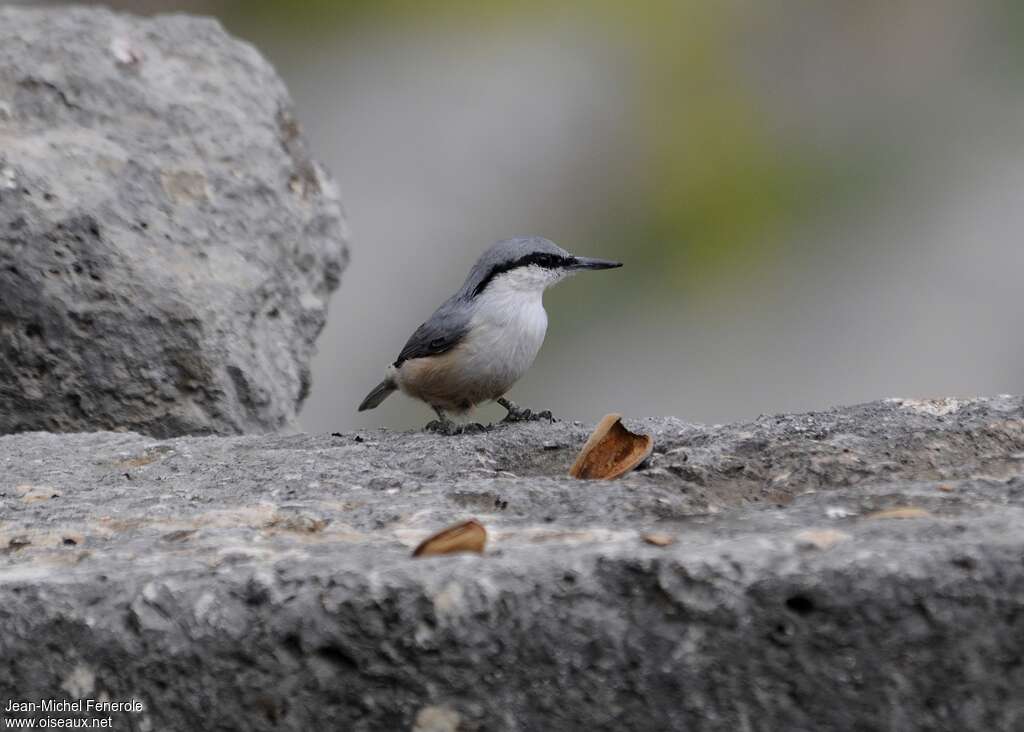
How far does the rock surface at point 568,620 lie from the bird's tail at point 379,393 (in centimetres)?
261

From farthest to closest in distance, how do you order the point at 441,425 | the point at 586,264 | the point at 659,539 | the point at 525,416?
the point at 586,264 < the point at 441,425 < the point at 525,416 < the point at 659,539

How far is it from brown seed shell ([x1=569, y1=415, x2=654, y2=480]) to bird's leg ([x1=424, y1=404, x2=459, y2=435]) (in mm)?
927

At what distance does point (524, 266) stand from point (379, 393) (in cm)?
82

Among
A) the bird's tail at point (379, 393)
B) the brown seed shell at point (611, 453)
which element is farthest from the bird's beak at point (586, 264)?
the brown seed shell at point (611, 453)

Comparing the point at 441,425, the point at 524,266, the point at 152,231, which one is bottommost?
the point at 441,425

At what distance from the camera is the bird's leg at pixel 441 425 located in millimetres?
4016

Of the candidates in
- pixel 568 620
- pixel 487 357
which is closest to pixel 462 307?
pixel 487 357

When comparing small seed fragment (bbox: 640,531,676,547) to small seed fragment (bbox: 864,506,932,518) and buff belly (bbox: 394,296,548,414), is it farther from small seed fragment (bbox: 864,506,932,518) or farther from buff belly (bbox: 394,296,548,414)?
buff belly (bbox: 394,296,548,414)

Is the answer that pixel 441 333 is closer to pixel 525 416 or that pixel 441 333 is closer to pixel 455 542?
pixel 525 416

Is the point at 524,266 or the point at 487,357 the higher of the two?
the point at 524,266

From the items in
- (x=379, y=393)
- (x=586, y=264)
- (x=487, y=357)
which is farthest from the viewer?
(x=379, y=393)

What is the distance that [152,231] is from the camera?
4148 mm

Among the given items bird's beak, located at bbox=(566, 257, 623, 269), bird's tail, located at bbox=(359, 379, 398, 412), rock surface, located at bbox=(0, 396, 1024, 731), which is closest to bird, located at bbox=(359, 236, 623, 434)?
bird's beak, located at bbox=(566, 257, 623, 269)

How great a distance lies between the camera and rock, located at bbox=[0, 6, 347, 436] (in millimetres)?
3955
